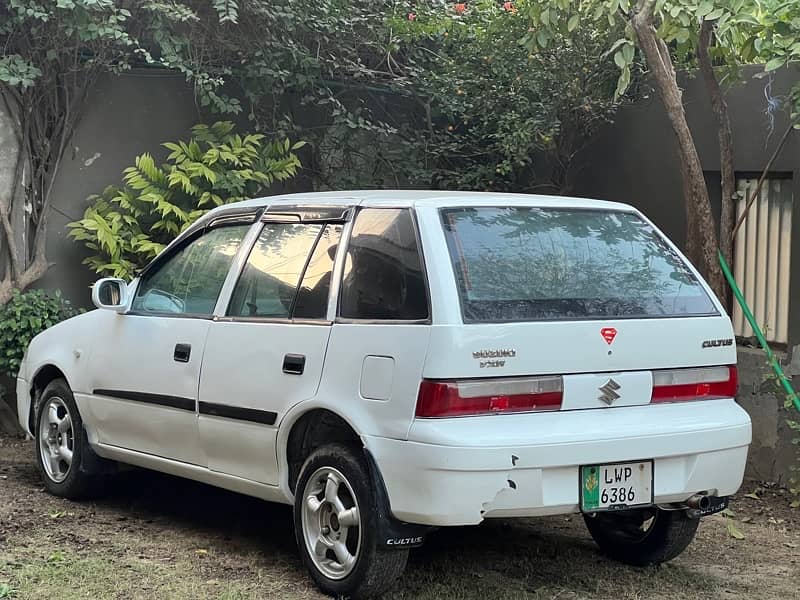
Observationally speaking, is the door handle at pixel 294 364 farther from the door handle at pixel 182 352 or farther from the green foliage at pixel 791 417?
the green foliage at pixel 791 417

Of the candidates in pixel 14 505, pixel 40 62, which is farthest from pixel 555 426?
pixel 40 62

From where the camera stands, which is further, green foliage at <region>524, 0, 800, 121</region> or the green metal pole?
the green metal pole

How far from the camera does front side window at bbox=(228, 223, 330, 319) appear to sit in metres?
5.30

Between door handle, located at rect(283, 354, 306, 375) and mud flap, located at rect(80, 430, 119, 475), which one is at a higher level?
door handle, located at rect(283, 354, 306, 375)

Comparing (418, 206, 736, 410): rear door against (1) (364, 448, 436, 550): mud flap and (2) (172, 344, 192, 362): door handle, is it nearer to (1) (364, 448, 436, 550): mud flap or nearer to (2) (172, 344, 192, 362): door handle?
(1) (364, 448, 436, 550): mud flap

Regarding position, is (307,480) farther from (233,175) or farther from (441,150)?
(441,150)

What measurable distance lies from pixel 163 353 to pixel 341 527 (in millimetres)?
1497

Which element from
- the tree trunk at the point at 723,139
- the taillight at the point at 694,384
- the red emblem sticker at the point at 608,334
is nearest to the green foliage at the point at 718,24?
the tree trunk at the point at 723,139

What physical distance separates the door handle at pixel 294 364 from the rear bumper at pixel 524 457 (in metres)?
0.57

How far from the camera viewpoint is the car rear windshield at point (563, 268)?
4680 millimetres

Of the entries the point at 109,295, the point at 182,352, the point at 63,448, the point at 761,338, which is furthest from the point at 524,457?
the point at 63,448

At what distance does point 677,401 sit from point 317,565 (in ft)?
5.48

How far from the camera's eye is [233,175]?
8984 mm

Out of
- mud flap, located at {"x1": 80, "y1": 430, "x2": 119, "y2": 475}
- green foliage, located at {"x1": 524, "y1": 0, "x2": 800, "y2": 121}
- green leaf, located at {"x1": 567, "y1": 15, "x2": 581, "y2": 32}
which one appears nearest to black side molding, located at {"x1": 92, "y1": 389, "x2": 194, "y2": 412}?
mud flap, located at {"x1": 80, "y1": 430, "x2": 119, "y2": 475}
